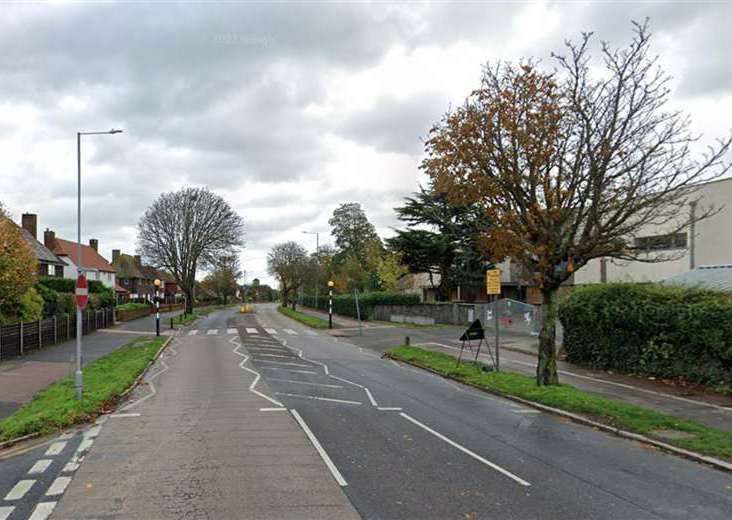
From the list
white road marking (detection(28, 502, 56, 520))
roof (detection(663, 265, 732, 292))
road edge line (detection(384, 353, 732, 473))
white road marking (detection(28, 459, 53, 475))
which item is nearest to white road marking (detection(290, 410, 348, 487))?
white road marking (detection(28, 502, 56, 520))

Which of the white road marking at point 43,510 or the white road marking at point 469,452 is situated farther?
the white road marking at point 469,452

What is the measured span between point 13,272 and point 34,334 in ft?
9.50

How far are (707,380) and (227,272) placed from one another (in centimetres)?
9732

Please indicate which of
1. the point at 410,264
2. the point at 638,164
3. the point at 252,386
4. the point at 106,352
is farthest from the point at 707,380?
the point at 410,264

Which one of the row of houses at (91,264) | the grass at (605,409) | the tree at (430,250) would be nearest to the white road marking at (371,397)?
the grass at (605,409)

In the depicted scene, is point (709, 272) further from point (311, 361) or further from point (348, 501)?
point (348, 501)

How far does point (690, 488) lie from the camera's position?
25.0 ft

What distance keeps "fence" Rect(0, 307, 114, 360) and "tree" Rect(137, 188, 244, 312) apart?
26.1m

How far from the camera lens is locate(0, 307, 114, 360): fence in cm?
2308

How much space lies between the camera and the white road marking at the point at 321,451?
25.3 feet

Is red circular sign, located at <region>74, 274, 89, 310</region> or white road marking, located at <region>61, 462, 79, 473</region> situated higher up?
red circular sign, located at <region>74, 274, 89, 310</region>

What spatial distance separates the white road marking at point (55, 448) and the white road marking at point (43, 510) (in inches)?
109

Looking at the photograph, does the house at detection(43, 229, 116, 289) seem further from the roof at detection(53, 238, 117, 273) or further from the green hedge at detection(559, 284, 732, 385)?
the green hedge at detection(559, 284, 732, 385)

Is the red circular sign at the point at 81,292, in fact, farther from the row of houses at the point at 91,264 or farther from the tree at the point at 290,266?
the tree at the point at 290,266
